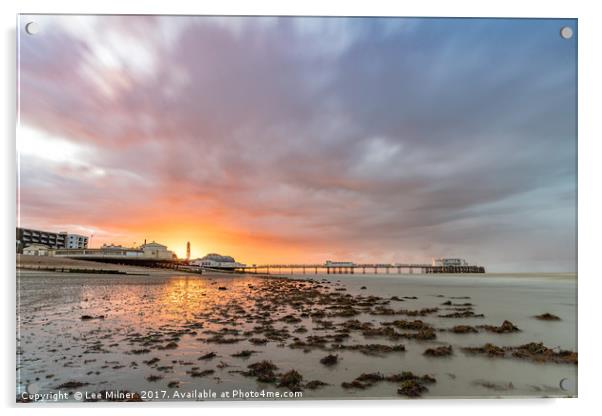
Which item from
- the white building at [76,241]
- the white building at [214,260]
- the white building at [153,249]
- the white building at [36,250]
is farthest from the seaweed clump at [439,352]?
the white building at [76,241]

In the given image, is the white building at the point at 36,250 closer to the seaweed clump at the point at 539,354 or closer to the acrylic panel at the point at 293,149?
the acrylic panel at the point at 293,149

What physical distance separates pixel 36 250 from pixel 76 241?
→ 3.29 ft

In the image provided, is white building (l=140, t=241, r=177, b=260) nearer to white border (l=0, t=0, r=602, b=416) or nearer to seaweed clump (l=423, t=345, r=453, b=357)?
white border (l=0, t=0, r=602, b=416)

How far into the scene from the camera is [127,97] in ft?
16.3

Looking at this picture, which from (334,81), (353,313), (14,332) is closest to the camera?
(14,332)

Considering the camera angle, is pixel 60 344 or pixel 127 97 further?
pixel 127 97

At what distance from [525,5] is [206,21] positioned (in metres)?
5.48

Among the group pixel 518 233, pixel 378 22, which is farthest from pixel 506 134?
pixel 378 22

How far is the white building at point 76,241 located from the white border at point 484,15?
5.24 ft

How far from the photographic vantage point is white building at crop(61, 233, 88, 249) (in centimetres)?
602

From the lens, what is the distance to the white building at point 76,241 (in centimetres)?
602

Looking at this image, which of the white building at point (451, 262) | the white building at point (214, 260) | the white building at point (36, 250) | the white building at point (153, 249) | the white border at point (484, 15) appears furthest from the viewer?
the white building at point (214, 260)

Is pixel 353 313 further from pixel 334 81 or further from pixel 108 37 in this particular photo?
pixel 108 37

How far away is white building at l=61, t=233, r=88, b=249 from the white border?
5.24ft
